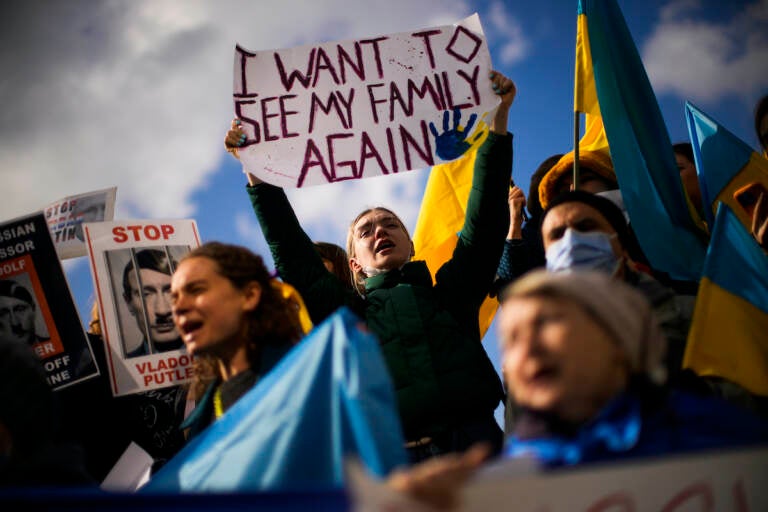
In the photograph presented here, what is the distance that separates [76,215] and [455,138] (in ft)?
10.2

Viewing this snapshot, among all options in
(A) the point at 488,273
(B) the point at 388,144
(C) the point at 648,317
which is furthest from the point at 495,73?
(C) the point at 648,317

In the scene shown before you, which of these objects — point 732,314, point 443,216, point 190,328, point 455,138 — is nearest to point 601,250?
point 732,314

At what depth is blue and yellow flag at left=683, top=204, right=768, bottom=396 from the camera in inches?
98.8

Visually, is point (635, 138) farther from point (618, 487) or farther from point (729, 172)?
point (618, 487)

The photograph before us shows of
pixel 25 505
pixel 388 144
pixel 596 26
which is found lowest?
pixel 25 505

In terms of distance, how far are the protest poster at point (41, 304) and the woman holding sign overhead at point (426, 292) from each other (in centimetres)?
109

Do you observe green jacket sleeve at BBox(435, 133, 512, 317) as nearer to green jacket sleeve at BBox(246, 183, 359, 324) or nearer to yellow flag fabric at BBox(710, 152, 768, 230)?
green jacket sleeve at BBox(246, 183, 359, 324)

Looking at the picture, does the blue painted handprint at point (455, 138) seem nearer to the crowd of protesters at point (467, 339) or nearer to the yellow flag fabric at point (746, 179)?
the crowd of protesters at point (467, 339)

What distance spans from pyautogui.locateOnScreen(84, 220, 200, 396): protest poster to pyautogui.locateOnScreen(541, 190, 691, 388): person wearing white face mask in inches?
78.2

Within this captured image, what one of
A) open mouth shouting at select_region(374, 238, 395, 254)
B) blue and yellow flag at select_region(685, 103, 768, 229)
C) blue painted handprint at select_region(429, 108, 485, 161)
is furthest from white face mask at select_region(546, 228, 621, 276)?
blue and yellow flag at select_region(685, 103, 768, 229)

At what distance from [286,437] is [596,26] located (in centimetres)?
351

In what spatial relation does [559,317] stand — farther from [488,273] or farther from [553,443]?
[488,273]

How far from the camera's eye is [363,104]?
4242mm

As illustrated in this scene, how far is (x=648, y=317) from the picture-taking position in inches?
80.4
